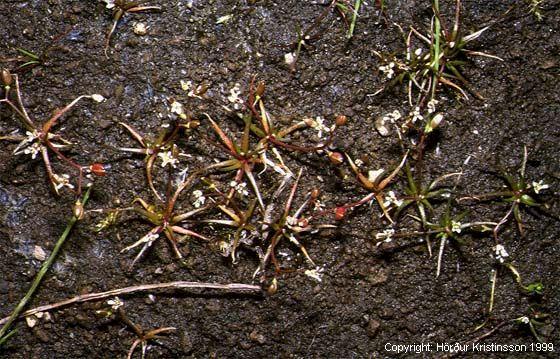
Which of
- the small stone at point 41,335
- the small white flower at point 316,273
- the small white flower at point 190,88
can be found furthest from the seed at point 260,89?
the small stone at point 41,335

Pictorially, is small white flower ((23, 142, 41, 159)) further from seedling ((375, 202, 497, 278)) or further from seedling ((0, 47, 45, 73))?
seedling ((375, 202, 497, 278))

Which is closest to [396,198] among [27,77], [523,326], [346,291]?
[346,291]

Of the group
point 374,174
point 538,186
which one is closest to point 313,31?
point 374,174

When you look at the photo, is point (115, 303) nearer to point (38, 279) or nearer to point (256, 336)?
point (38, 279)

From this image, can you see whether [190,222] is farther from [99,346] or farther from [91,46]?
[91,46]

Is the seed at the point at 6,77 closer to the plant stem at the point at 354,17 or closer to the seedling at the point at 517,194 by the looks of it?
the plant stem at the point at 354,17

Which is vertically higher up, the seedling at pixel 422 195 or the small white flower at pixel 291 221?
the seedling at pixel 422 195
